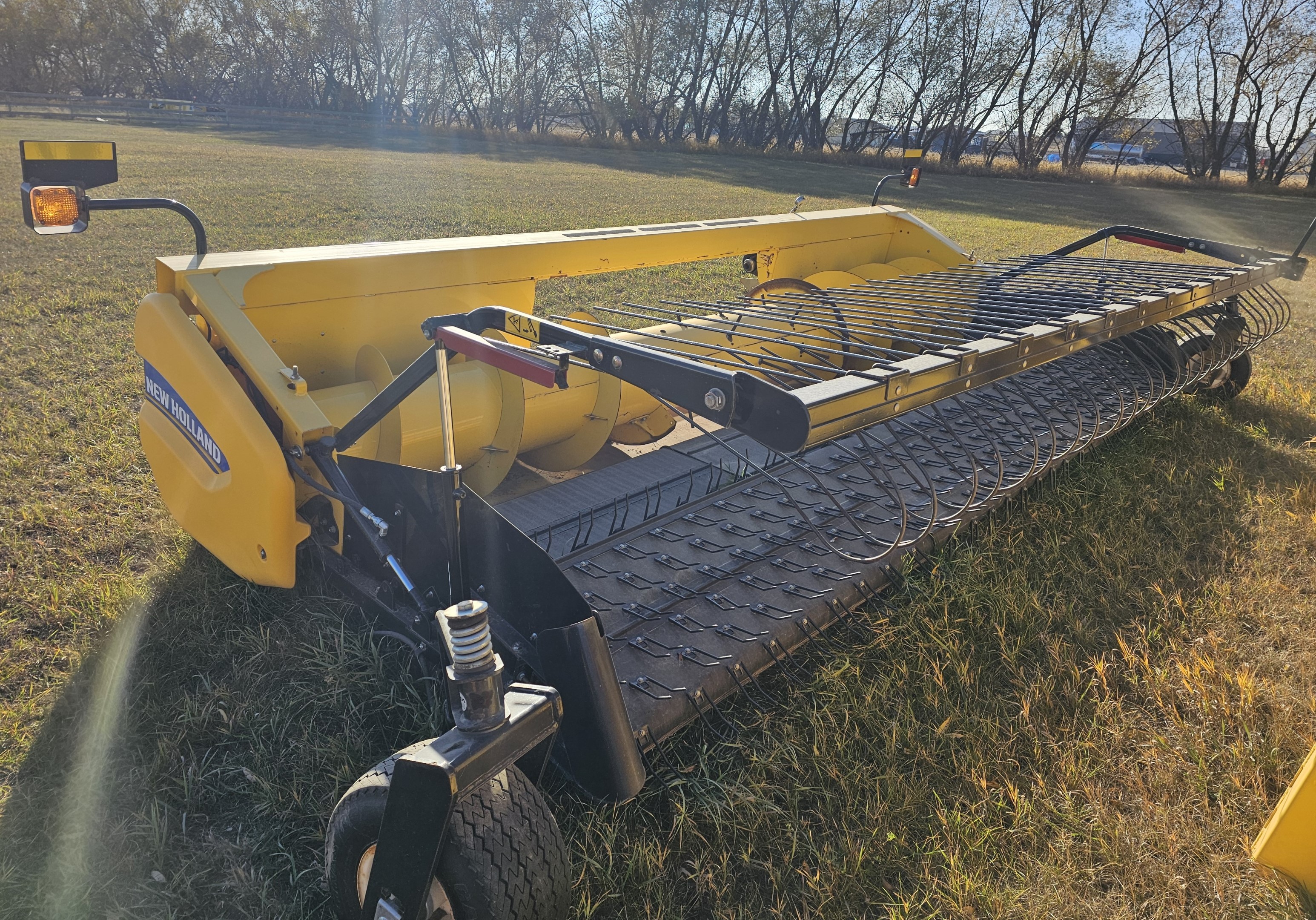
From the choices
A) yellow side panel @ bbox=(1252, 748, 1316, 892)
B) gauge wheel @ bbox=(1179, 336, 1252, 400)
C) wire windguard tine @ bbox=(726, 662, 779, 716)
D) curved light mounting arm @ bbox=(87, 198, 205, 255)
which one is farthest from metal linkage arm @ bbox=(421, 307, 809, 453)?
gauge wheel @ bbox=(1179, 336, 1252, 400)

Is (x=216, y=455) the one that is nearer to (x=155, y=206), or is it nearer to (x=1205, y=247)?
(x=155, y=206)

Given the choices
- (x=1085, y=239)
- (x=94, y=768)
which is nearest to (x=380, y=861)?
(x=94, y=768)

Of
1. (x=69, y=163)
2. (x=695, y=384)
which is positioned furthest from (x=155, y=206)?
(x=695, y=384)

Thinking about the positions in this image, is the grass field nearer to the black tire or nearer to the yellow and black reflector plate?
the black tire

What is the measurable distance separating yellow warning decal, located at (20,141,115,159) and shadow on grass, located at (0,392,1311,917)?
4.17 ft

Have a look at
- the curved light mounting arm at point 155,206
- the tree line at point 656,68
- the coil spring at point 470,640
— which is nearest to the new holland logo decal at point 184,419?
the curved light mounting arm at point 155,206

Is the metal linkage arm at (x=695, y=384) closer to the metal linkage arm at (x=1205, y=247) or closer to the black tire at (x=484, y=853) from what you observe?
the black tire at (x=484, y=853)

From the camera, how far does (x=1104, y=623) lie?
2691 mm

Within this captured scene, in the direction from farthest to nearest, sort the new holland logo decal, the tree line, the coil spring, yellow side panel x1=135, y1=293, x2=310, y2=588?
the tree line, the new holland logo decal, yellow side panel x1=135, y1=293, x2=310, y2=588, the coil spring

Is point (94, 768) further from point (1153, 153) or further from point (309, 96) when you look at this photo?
point (309, 96)

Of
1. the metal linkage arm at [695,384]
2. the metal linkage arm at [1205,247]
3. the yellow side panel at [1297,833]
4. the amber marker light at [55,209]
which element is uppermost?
the metal linkage arm at [1205,247]

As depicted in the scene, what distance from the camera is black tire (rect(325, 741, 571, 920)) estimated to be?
4.45 feet

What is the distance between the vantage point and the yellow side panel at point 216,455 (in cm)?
213

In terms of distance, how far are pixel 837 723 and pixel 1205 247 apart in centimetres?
323
